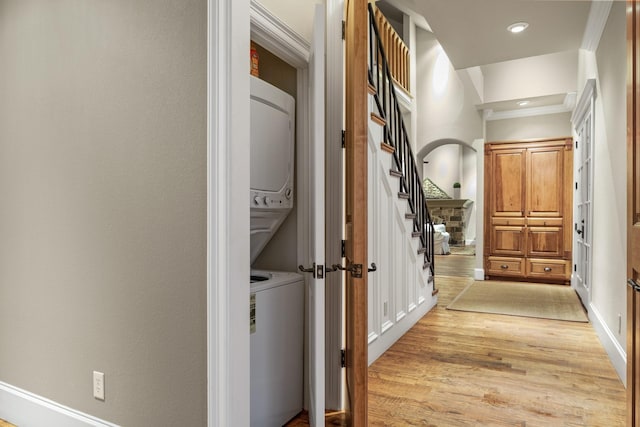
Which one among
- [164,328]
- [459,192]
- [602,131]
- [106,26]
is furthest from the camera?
[459,192]

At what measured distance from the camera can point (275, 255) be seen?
2.32m

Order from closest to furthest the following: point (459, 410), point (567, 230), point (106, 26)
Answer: point (106, 26)
point (459, 410)
point (567, 230)

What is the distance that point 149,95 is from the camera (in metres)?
1.58

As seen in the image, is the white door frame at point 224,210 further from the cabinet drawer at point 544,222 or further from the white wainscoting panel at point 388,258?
the cabinet drawer at point 544,222

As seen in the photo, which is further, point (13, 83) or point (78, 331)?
point (13, 83)

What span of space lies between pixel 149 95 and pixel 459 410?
216cm

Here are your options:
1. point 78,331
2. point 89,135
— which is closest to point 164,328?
point 78,331

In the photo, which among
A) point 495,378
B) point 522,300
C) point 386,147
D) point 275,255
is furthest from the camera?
point 522,300

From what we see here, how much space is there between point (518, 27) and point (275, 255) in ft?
10.1

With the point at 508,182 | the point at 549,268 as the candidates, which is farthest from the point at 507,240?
the point at 508,182

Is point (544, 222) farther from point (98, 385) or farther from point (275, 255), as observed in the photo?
point (98, 385)

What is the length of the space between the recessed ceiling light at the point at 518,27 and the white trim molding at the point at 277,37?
243 cm

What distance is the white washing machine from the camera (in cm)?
182

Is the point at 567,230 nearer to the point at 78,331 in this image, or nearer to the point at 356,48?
the point at 356,48
